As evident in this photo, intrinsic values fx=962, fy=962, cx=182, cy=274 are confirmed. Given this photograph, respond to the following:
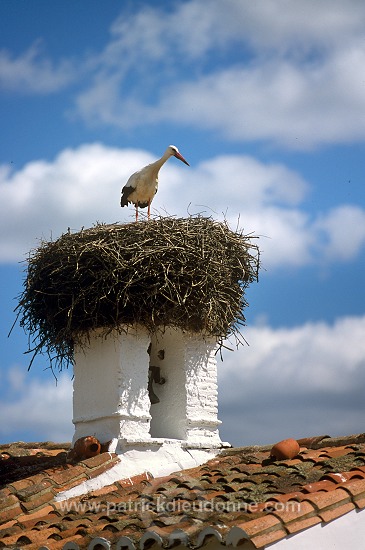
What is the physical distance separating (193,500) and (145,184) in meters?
6.18

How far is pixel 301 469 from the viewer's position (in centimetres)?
889

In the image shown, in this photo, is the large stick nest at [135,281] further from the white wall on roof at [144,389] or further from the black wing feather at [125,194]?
the black wing feather at [125,194]

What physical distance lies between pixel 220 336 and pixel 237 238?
3.90 ft

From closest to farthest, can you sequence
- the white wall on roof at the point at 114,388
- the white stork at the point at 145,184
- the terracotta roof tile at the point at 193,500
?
the terracotta roof tile at the point at 193,500, the white wall on roof at the point at 114,388, the white stork at the point at 145,184

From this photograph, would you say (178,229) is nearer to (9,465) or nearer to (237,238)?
(237,238)

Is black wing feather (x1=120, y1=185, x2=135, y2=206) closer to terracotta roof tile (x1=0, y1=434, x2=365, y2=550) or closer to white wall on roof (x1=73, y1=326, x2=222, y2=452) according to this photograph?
white wall on roof (x1=73, y1=326, x2=222, y2=452)

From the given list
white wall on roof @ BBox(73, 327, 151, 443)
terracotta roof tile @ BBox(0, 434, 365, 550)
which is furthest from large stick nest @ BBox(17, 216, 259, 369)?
terracotta roof tile @ BBox(0, 434, 365, 550)

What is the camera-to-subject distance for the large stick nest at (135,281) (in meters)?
10.5

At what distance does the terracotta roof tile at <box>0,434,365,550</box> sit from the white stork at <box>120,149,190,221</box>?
4.15m

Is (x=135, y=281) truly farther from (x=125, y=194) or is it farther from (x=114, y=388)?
(x=125, y=194)

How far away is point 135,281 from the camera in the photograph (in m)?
10.5

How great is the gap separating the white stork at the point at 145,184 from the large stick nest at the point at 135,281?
251 cm

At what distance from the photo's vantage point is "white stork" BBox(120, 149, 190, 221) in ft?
44.6

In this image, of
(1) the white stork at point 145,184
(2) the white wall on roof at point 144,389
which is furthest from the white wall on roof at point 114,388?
(1) the white stork at point 145,184
